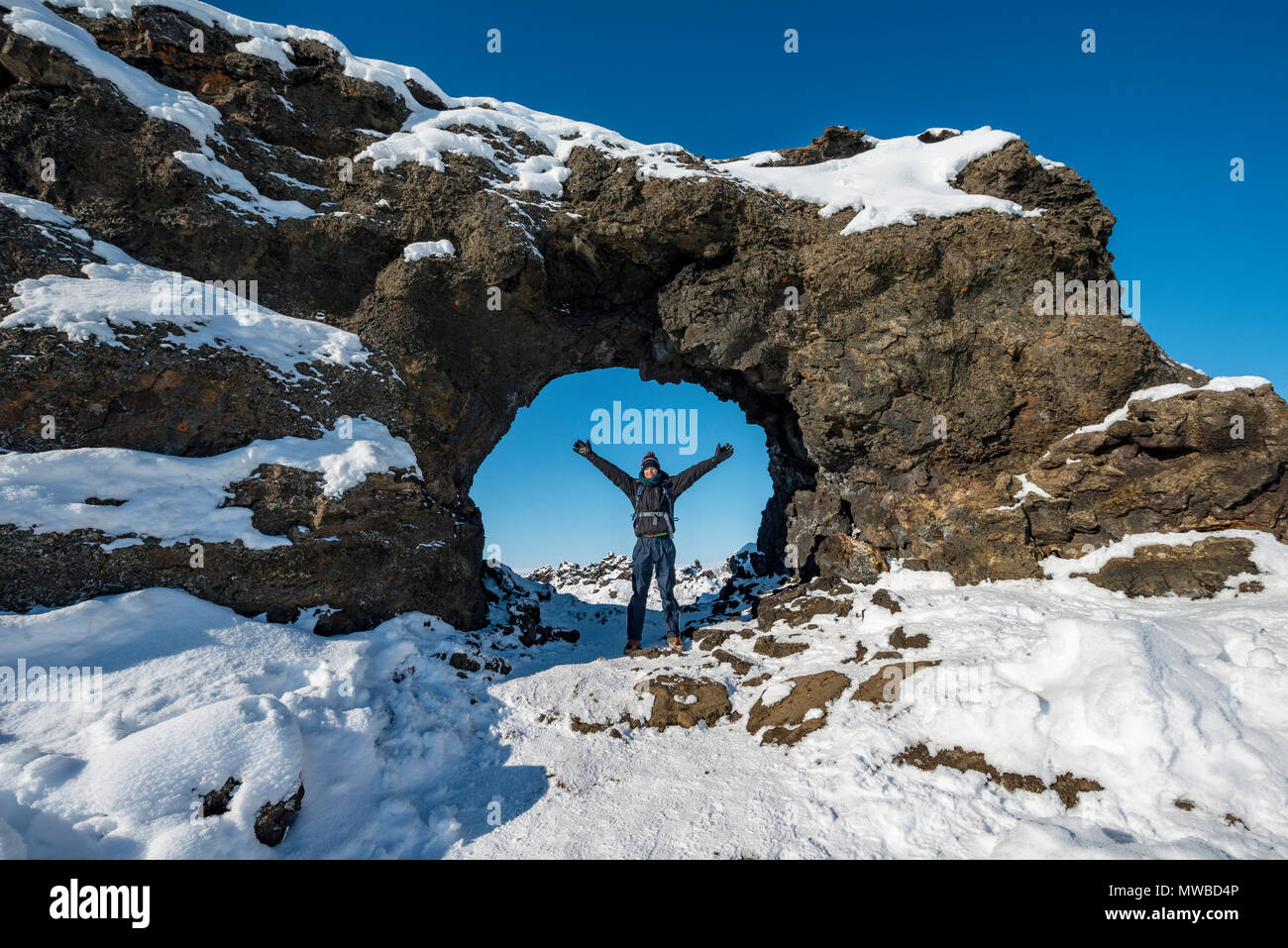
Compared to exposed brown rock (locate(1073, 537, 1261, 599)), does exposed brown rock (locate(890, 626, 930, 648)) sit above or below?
below

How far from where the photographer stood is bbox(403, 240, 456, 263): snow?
11.5 metres

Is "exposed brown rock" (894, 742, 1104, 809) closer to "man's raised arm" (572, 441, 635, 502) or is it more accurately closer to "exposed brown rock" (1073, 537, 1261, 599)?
"exposed brown rock" (1073, 537, 1261, 599)

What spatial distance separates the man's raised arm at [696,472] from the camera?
36.2 ft

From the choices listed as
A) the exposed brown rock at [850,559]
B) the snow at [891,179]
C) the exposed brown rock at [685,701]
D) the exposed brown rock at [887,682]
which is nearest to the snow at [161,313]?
the exposed brown rock at [685,701]

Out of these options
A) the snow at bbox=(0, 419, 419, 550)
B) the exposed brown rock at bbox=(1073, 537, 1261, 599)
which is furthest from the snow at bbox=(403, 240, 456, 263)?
the exposed brown rock at bbox=(1073, 537, 1261, 599)

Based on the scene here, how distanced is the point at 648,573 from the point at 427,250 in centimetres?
787

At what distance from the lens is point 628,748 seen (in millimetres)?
6672

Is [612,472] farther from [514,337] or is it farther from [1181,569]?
[1181,569]

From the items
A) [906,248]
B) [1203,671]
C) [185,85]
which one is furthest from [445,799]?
[185,85]

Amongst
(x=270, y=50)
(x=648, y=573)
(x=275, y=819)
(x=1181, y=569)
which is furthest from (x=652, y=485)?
(x=270, y=50)

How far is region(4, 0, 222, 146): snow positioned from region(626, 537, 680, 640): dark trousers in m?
Result: 11.3

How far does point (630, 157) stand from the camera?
1299 cm

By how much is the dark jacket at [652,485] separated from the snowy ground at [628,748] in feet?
11.0
